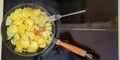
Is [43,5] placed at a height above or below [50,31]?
above

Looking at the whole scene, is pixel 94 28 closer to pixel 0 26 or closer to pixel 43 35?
pixel 43 35

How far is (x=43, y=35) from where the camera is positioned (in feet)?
3.04

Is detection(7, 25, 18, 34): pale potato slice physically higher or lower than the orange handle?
higher

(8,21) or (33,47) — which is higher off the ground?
(8,21)

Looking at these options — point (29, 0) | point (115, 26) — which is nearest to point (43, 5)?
point (29, 0)

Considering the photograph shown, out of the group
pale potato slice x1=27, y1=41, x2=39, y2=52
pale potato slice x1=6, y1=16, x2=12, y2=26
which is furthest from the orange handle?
pale potato slice x1=6, y1=16, x2=12, y2=26

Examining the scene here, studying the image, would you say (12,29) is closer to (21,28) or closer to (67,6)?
(21,28)

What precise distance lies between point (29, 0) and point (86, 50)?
0.33m

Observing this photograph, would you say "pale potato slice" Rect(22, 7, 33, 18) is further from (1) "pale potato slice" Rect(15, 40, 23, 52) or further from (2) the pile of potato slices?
(1) "pale potato slice" Rect(15, 40, 23, 52)

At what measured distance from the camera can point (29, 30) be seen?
93cm

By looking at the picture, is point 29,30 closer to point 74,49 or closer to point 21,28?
point 21,28

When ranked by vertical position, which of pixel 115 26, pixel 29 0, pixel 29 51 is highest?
pixel 29 0

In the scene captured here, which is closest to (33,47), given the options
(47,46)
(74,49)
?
(47,46)

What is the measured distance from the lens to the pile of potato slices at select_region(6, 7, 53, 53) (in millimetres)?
925
